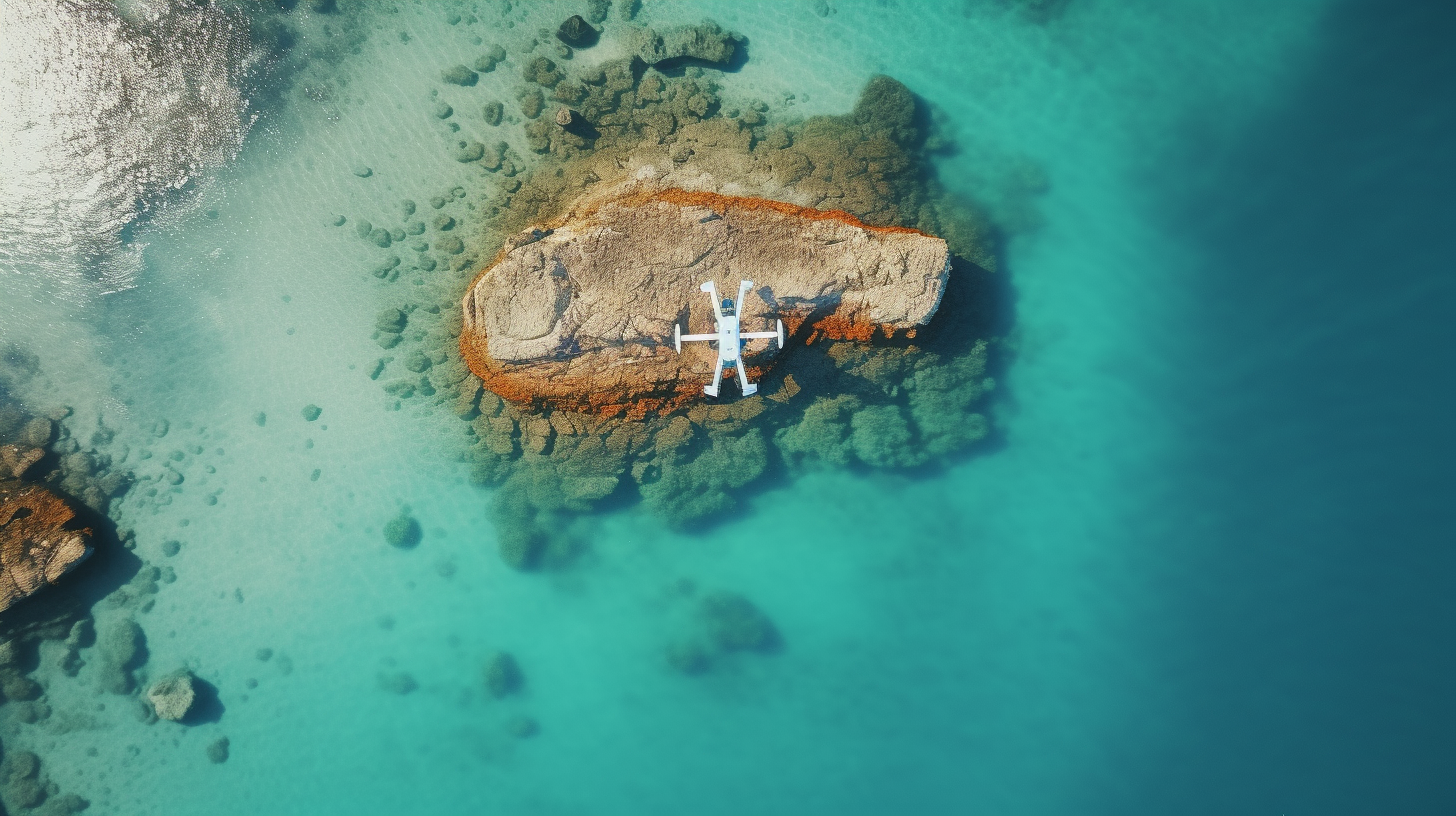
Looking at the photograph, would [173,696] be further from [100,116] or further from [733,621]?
[100,116]

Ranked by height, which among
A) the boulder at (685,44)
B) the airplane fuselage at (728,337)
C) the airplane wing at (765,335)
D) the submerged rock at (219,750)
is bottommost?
the submerged rock at (219,750)

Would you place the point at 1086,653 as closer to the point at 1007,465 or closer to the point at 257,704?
the point at 1007,465


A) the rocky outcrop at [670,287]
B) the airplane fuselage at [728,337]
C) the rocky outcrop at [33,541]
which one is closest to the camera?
the airplane fuselage at [728,337]

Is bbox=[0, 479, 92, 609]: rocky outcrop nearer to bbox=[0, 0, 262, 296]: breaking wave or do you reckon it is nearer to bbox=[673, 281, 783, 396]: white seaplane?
bbox=[0, 0, 262, 296]: breaking wave

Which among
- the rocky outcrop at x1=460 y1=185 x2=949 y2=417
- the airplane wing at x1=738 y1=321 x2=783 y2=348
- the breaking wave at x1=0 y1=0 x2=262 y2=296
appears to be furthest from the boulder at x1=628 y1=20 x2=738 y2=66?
the breaking wave at x1=0 y1=0 x2=262 y2=296

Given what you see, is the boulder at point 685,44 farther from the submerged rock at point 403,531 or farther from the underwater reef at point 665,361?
the submerged rock at point 403,531

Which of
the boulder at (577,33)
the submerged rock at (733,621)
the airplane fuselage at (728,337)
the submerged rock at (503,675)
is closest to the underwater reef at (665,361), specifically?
the boulder at (577,33)

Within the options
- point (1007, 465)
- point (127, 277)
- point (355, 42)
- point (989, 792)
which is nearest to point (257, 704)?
point (127, 277)

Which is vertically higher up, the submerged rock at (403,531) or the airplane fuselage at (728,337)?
the airplane fuselage at (728,337)
